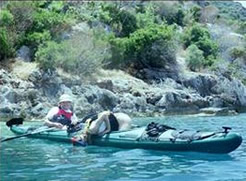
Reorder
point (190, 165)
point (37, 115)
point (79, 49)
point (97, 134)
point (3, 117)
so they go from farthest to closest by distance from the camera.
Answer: point (79, 49) < point (37, 115) < point (3, 117) < point (97, 134) < point (190, 165)

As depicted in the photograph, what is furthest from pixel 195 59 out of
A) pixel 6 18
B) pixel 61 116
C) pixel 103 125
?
pixel 103 125

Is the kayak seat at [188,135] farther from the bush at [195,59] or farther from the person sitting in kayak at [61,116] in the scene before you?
the bush at [195,59]

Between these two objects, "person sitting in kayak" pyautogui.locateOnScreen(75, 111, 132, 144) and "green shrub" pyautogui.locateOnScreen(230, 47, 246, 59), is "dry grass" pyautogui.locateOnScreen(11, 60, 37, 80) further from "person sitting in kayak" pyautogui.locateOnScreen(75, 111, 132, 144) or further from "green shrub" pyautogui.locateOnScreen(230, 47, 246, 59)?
"green shrub" pyautogui.locateOnScreen(230, 47, 246, 59)

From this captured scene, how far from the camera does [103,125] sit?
9398 mm

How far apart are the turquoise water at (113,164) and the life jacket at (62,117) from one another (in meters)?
1.18

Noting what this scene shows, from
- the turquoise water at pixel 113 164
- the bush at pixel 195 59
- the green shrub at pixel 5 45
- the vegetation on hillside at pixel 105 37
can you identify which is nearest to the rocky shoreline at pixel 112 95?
the vegetation on hillside at pixel 105 37

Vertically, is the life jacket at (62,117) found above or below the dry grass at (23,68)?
below

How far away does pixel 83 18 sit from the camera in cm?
2712

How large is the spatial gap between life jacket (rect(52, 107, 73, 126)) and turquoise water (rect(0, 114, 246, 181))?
3.87ft

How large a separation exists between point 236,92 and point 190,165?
20071mm

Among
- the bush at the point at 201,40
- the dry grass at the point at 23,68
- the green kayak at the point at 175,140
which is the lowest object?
the green kayak at the point at 175,140

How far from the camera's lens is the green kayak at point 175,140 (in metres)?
7.91

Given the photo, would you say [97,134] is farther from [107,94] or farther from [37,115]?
[107,94]

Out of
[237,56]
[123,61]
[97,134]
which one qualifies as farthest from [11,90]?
[237,56]
